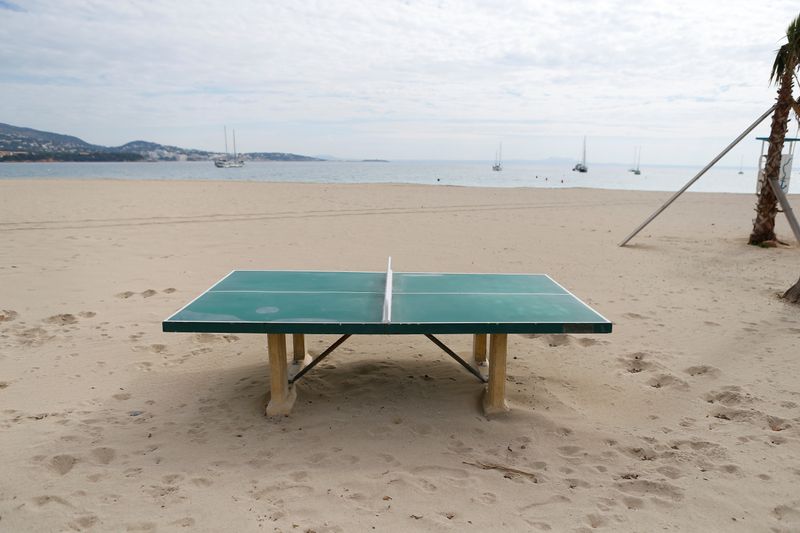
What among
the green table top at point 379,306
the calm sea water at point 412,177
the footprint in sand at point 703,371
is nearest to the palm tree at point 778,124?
the footprint in sand at point 703,371

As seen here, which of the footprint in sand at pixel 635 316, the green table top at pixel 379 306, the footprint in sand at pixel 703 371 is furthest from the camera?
the footprint in sand at pixel 635 316

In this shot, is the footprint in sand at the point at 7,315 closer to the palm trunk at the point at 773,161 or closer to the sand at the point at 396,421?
the sand at the point at 396,421

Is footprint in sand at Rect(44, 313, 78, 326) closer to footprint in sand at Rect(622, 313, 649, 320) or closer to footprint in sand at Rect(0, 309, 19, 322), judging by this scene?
footprint in sand at Rect(0, 309, 19, 322)

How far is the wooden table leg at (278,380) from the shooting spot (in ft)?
12.2

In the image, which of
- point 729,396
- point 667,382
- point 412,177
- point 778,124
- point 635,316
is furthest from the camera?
point 412,177

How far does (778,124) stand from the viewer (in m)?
10.2

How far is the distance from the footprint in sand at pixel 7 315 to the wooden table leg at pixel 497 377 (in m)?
4.91

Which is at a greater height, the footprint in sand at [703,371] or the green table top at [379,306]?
the green table top at [379,306]

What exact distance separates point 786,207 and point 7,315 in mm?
11391

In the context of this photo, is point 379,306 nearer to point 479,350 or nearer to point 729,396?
point 479,350

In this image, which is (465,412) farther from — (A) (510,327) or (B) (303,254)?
(B) (303,254)

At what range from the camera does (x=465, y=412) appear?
12.8 ft

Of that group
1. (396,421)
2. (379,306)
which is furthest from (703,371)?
(379,306)

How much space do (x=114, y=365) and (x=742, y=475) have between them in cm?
465
